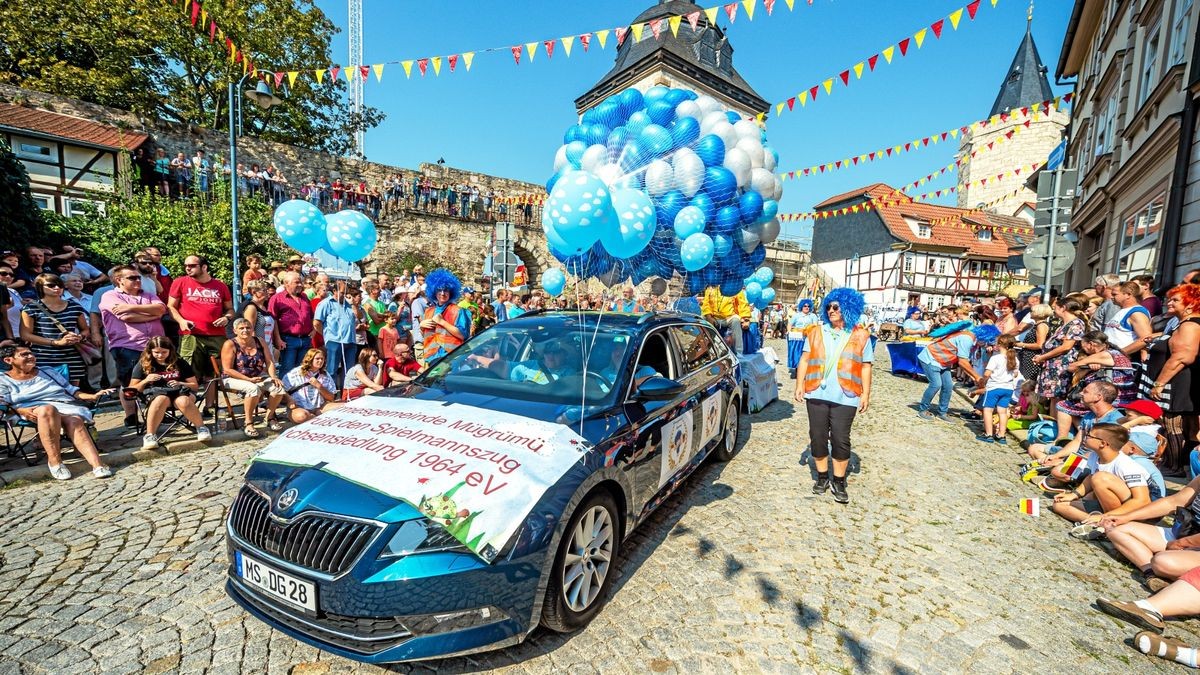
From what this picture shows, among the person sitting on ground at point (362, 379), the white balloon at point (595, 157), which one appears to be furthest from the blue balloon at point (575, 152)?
the person sitting on ground at point (362, 379)

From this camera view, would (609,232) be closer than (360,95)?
Yes

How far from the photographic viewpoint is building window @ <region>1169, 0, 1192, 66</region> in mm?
7625

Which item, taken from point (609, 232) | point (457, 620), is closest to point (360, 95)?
point (609, 232)

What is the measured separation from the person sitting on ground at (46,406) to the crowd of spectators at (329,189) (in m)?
12.3

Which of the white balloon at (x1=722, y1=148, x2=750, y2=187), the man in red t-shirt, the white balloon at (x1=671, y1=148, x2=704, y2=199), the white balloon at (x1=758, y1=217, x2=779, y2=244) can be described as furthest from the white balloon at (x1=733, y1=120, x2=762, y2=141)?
the man in red t-shirt

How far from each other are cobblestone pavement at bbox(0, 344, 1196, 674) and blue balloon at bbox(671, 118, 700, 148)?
4.97 m

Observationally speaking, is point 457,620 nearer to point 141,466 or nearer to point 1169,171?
point 141,466

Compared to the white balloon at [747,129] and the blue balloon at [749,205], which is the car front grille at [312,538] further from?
the white balloon at [747,129]

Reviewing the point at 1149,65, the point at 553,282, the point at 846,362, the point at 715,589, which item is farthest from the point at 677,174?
the point at 1149,65

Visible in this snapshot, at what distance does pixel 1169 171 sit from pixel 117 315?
14.5 m

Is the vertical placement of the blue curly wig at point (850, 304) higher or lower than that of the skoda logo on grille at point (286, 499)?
higher

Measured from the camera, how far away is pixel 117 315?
531cm

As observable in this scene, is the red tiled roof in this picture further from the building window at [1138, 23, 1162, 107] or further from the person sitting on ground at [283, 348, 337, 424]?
the building window at [1138, 23, 1162, 107]

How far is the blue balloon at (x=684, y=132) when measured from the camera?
727 cm
